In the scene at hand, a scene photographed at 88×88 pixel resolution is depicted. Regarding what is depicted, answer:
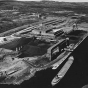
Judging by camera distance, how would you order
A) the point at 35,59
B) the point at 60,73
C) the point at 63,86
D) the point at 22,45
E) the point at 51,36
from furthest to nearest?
1. the point at 51,36
2. the point at 22,45
3. the point at 35,59
4. the point at 60,73
5. the point at 63,86

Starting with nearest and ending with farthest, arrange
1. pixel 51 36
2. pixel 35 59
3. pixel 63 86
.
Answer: pixel 63 86 < pixel 35 59 < pixel 51 36

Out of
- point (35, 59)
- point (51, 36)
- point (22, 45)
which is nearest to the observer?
point (35, 59)

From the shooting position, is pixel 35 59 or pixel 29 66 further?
pixel 35 59

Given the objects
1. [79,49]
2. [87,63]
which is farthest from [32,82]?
[79,49]

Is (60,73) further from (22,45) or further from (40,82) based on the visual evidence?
(22,45)

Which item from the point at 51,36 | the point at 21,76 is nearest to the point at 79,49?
the point at 51,36

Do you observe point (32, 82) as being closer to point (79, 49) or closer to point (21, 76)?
point (21, 76)

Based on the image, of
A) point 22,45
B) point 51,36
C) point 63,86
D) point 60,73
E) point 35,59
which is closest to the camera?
point 63,86

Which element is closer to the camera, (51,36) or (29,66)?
(29,66)

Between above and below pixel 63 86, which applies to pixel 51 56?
above
